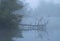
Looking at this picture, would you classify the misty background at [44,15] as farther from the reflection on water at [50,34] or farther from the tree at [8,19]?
the tree at [8,19]

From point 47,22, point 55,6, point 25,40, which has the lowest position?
point 25,40

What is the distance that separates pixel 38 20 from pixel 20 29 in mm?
348

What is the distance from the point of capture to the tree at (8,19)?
303 cm

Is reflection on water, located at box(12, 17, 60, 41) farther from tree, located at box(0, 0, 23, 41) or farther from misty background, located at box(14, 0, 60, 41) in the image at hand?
tree, located at box(0, 0, 23, 41)

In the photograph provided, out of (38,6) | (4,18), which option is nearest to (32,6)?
(38,6)

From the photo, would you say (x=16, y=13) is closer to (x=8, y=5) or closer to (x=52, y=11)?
(x=8, y=5)

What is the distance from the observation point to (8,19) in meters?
3.04

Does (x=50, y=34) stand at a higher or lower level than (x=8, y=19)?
lower

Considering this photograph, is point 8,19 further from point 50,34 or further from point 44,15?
point 50,34

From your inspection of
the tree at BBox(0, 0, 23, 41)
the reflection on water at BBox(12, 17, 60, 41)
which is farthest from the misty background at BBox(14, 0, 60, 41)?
the tree at BBox(0, 0, 23, 41)

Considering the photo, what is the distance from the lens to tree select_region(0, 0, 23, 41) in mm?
3025

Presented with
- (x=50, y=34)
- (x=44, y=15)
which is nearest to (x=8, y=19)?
(x=44, y=15)

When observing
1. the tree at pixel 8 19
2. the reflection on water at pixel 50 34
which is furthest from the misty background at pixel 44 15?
the tree at pixel 8 19

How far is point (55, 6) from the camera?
3143mm
